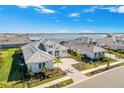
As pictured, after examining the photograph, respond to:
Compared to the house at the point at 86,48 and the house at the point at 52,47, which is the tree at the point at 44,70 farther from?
the house at the point at 86,48

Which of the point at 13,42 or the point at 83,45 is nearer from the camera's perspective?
the point at 13,42

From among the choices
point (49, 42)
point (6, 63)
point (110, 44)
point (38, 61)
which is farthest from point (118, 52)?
point (6, 63)

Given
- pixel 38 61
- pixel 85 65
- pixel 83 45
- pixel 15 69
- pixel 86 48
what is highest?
pixel 83 45

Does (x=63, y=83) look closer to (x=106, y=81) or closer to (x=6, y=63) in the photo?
(x=106, y=81)

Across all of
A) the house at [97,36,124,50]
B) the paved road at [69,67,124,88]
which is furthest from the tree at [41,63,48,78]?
the house at [97,36,124,50]

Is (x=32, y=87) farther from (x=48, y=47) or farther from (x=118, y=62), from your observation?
(x=118, y=62)

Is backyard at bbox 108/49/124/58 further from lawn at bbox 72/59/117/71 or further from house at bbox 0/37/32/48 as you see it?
house at bbox 0/37/32/48
